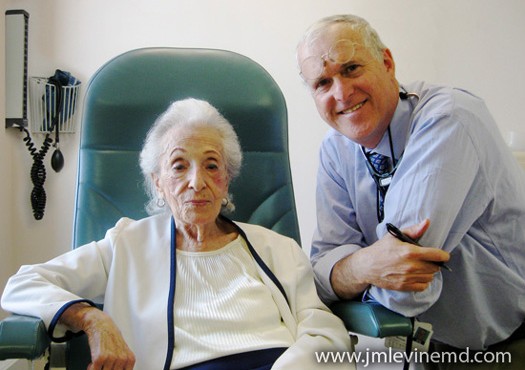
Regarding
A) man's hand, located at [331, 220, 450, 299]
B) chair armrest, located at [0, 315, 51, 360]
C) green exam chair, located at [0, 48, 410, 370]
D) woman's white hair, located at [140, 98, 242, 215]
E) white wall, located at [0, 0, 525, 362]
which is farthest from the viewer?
white wall, located at [0, 0, 525, 362]

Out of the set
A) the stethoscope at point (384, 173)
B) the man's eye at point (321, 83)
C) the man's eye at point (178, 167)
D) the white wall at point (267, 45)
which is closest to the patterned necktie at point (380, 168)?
the stethoscope at point (384, 173)

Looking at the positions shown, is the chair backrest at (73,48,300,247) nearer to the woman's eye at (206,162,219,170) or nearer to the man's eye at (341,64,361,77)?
the woman's eye at (206,162,219,170)

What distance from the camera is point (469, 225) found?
1122 mm

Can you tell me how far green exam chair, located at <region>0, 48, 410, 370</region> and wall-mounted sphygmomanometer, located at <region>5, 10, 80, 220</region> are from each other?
0.81 m

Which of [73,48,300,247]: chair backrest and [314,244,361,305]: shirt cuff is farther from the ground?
[73,48,300,247]: chair backrest

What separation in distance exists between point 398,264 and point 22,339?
774mm

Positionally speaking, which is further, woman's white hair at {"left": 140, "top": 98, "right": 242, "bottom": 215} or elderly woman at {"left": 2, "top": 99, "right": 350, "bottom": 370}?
woman's white hair at {"left": 140, "top": 98, "right": 242, "bottom": 215}

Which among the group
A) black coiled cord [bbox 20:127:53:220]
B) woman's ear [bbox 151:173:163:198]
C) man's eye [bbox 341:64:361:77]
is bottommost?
black coiled cord [bbox 20:127:53:220]

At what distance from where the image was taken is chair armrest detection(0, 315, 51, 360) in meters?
0.90

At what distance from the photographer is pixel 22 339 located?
915mm

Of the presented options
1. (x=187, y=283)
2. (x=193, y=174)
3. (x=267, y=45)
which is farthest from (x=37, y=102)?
(x=187, y=283)

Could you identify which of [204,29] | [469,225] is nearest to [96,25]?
[204,29]

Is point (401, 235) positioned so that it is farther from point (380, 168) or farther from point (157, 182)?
point (157, 182)

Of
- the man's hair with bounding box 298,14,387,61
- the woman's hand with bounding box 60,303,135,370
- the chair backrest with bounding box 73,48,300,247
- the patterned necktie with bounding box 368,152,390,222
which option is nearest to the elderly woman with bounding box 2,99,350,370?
the woman's hand with bounding box 60,303,135,370
